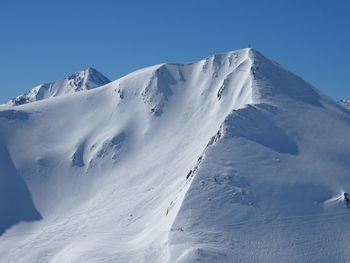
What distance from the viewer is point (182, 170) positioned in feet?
221

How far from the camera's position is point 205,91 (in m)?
91.9

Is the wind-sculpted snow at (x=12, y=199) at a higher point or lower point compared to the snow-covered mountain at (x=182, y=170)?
lower

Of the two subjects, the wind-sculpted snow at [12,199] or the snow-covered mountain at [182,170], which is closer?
the snow-covered mountain at [182,170]

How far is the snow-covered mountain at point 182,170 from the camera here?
4691 centimetres

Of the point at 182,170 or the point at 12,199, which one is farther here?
the point at 12,199

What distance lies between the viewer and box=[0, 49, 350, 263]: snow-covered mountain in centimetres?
4691

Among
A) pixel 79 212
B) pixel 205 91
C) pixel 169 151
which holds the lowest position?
pixel 79 212

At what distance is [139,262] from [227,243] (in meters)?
8.38

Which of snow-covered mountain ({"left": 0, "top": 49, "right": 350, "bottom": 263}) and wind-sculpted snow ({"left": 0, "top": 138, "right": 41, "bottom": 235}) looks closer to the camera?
snow-covered mountain ({"left": 0, "top": 49, "right": 350, "bottom": 263})

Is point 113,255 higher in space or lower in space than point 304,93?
lower

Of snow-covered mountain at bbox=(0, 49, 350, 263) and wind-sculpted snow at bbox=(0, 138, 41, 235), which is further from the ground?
snow-covered mountain at bbox=(0, 49, 350, 263)

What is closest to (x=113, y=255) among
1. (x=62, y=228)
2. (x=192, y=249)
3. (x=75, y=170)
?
(x=192, y=249)

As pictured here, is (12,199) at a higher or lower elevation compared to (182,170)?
lower

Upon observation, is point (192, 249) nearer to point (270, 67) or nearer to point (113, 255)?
point (113, 255)
